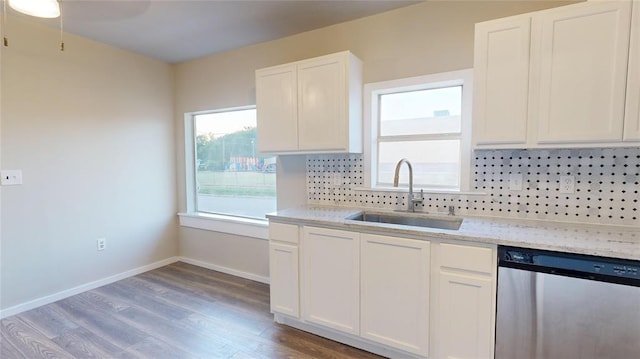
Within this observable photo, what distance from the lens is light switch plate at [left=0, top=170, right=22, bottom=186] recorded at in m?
2.59

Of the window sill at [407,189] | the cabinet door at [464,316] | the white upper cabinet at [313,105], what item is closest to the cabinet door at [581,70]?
the window sill at [407,189]

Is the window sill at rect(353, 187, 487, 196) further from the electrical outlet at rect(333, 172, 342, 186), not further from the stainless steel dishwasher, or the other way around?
the stainless steel dishwasher

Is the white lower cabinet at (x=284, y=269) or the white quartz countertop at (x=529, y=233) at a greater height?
the white quartz countertop at (x=529, y=233)

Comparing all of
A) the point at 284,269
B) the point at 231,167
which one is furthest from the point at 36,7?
the point at 231,167

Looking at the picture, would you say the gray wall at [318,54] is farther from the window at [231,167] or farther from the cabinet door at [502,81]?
the cabinet door at [502,81]

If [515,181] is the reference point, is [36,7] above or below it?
above

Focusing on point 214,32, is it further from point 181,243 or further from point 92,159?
point 181,243

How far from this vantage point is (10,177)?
2.63 m

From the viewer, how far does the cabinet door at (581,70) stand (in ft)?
5.29

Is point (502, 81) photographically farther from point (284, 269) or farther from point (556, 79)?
point (284, 269)

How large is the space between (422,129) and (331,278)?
4.50 ft

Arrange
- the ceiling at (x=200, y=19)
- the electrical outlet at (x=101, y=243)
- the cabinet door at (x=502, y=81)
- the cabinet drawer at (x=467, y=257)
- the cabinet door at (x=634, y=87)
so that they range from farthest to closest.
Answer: the electrical outlet at (x=101, y=243) → the ceiling at (x=200, y=19) → the cabinet door at (x=502, y=81) → the cabinet drawer at (x=467, y=257) → the cabinet door at (x=634, y=87)

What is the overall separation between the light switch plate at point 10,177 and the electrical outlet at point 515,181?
12.8ft

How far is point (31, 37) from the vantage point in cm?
273
